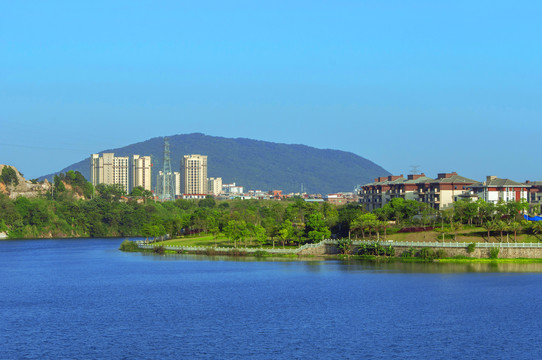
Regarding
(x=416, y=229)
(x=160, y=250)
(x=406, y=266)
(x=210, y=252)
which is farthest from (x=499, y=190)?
(x=160, y=250)

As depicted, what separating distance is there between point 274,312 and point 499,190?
2568 inches

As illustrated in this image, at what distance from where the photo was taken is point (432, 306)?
166 ft

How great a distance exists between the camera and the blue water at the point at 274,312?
38.7 meters

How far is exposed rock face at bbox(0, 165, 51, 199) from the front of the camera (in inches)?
6658

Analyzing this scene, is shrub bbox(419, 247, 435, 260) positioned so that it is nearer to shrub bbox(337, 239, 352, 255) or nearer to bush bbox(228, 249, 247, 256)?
shrub bbox(337, 239, 352, 255)

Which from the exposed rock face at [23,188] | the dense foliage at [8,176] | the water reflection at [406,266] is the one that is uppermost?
the dense foliage at [8,176]

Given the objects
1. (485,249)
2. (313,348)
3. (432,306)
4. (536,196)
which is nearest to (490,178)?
(536,196)

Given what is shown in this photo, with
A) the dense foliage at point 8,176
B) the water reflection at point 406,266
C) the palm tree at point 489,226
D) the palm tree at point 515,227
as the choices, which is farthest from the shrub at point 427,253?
the dense foliage at point 8,176

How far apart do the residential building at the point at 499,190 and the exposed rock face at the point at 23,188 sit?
341 ft

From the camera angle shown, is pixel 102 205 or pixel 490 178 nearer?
pixel 490 178

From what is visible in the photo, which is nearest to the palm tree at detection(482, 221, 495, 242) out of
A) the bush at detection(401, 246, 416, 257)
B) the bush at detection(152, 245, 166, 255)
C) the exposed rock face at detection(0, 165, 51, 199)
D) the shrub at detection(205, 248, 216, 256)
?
the bush at detection(401, 246, 416, 257)

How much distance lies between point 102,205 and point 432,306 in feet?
386

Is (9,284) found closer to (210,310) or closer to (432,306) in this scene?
(210,310)

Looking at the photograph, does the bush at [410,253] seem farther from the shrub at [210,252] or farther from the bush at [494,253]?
the shrub at [210,252]
